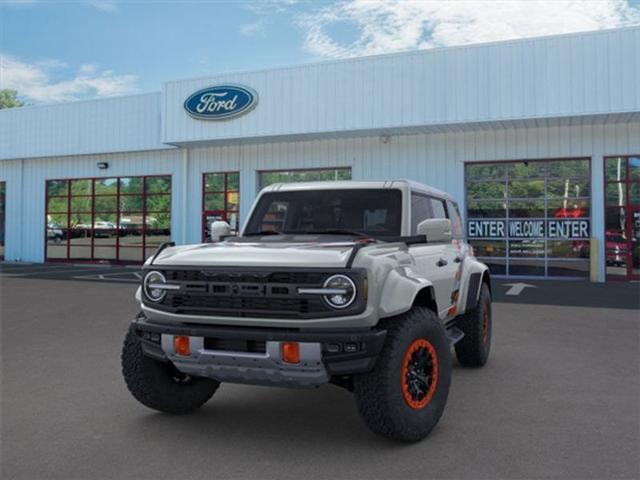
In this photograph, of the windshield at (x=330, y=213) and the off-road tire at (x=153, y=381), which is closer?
the off-road tire at (x=153, y=381)

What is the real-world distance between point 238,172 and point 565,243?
10967 millimetres

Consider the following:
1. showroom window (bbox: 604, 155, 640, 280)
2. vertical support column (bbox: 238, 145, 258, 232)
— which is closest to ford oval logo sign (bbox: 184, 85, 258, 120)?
vertical support column (bbox: 238, 145, 258, 232)

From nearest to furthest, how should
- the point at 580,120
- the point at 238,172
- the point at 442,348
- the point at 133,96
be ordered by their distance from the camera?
1. the point at 442,348
2. the point at 580,120
3. the point at 238,172
4. the point at 133,96

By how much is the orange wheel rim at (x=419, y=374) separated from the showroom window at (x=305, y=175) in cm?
1506

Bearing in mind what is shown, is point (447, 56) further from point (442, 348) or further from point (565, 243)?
point (442, 348)

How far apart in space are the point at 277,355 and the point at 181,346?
71cm

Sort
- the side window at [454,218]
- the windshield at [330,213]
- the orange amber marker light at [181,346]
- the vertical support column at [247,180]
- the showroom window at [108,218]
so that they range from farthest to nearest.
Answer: the showroom window at [108,218]
the vertical support column at [247,180]
the side window at [454,218]
the windshield at [330,213]
the orange amber marker light at [181,346]

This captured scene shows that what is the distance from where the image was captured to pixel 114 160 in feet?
77.2

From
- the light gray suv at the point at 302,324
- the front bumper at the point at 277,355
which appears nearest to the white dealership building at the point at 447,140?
the light gray suv at the point at 302,324

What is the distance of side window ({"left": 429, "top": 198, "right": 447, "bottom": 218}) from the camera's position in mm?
5598

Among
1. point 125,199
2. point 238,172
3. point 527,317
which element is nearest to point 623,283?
point 527,317

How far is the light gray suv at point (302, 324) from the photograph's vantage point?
3.59 meters

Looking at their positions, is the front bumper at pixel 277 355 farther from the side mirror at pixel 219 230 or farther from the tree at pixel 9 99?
the tree at pixel 9 99

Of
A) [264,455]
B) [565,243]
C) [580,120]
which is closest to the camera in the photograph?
[264,455]
